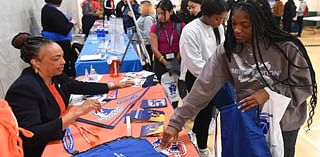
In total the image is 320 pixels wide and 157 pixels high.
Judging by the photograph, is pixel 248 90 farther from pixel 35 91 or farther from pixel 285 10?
pixel 285 10

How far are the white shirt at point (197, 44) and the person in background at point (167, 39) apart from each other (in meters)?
0.72

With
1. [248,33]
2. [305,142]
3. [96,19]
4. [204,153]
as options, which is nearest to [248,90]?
[248,33]

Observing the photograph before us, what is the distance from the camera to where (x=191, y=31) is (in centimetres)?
230

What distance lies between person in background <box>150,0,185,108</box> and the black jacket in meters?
1.48

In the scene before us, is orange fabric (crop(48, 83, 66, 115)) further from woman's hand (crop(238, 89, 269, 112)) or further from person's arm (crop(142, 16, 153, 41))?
person's arm (crop(142, 16, 153, 41))

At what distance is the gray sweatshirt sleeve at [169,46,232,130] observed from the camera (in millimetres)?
1497

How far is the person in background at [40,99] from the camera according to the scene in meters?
1.56

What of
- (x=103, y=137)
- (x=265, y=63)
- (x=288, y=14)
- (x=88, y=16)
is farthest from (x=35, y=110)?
(x=288, y=14)

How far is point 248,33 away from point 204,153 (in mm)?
1434

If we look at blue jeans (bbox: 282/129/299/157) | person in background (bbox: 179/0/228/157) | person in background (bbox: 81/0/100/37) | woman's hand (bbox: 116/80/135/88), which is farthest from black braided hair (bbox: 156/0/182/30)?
person in background (bbox: 81/0/100/37)

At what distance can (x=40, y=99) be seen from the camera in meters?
1.66

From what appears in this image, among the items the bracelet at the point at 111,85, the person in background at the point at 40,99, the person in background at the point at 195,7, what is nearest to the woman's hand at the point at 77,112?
the person in background at the point at 40,99

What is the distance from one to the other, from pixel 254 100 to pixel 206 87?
25 cm

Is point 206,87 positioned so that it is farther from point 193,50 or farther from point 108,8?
point 108,8
